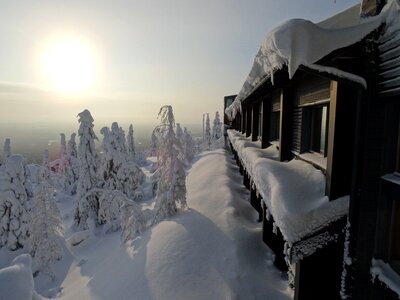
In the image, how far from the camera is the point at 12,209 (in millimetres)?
20359

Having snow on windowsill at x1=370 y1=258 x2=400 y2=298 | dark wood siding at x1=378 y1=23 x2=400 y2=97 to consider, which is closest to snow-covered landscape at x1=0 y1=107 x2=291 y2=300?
snow on windowsill at x1=370 y1=258 x2=400 y2=298

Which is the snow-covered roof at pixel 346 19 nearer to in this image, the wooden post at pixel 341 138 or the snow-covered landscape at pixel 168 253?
the wooden post at pixel 341 138

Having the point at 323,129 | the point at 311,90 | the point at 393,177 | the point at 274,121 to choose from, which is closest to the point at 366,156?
the point at 393,177

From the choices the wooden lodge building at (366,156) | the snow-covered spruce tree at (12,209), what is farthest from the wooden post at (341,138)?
the snow-covered spruce tree at (12,209)

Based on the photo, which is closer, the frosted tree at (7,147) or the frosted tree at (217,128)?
the frosted tree at (7,147)

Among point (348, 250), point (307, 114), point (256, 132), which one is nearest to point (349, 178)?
point (348, 250)

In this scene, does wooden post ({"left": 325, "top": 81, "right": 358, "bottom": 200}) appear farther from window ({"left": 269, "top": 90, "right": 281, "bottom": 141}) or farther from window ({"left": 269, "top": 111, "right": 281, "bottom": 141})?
window ({"left": 269, "top": 111, "right": 281, "bottom": 141})

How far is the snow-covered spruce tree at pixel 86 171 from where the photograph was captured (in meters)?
24.0

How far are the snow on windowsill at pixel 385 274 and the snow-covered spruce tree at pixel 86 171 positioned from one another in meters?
23.5

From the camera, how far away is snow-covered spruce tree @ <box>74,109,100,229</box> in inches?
945

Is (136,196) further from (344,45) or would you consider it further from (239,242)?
(344,45)

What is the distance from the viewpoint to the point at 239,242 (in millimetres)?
8117

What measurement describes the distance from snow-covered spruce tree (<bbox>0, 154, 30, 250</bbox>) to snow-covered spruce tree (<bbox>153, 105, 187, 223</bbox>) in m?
12.8

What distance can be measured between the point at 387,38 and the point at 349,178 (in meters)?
1.71
